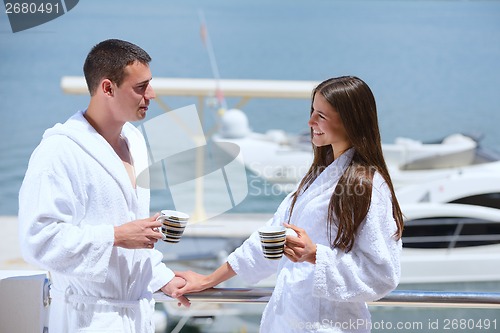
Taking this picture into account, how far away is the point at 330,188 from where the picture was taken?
54.2 inches

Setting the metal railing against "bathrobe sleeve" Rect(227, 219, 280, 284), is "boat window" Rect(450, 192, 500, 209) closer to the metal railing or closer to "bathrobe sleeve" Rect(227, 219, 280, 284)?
the metal railing

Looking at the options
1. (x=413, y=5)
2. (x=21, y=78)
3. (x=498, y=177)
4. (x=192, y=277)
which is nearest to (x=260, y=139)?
(x=498, y=177)

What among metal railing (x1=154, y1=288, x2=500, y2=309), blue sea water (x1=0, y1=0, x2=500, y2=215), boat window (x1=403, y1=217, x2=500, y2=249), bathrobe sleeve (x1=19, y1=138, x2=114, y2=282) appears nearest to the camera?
bathrobe sleeve (x1=19, y1=138, x2=114, y2=282)

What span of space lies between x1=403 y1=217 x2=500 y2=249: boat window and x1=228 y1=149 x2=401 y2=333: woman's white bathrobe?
787cm

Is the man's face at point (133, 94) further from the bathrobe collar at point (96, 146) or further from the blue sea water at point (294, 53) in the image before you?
the blue sea water at point (294, 53)

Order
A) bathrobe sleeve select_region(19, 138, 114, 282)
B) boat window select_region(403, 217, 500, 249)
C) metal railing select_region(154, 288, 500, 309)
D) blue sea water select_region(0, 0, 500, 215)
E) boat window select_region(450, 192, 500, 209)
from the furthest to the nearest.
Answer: blue sea water select_region(0, 0, 500, 215) < boat window select_region(450, 192, 500, 209) < boat window select_region(403, 217, 500, 249) < metal railing select_region(154, 288, 500, 309) < bathrobe sleeve select_region(19, 138, 114, 282)

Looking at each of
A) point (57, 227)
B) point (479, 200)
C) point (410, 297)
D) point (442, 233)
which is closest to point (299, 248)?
point (410, 297)

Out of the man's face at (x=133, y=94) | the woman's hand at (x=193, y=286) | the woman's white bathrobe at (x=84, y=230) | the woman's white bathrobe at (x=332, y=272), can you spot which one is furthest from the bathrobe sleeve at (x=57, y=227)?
the woman's white bathrobe at (x=332, y=272)

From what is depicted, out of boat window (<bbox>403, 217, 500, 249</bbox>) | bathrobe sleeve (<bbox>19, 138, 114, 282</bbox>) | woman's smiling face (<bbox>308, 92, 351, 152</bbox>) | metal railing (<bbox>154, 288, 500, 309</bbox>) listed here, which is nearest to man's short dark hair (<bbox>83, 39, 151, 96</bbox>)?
bathrobe sleeve (<bbox>19, 138, 114, 282</bbox>)

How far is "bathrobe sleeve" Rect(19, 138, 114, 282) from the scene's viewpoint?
126 centimetres

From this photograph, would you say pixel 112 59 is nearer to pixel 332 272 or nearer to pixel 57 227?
pixel 57 227

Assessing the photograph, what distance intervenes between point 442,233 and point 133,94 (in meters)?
8.64

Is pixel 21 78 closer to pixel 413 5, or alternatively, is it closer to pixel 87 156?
pixel 413 5

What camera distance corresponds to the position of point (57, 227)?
1258mm
